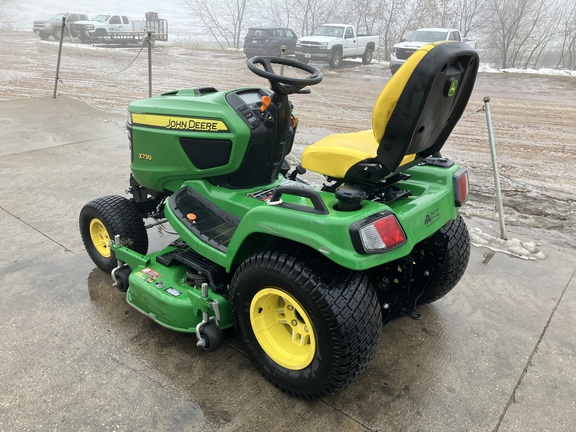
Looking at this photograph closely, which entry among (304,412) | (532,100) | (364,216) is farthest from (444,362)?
(532,100)

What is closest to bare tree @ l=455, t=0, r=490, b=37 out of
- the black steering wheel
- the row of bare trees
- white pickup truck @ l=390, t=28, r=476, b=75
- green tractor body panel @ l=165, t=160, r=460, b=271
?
the row of bare trees

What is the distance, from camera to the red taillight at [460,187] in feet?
8.24

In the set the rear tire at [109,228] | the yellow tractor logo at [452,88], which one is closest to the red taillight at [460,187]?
the yellow tractor logo at [452,88]

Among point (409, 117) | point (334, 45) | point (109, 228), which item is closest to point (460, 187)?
point (409, 117)

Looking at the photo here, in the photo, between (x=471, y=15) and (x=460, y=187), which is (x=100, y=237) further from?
(x=471, y=15)

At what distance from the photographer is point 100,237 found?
11.3 feet

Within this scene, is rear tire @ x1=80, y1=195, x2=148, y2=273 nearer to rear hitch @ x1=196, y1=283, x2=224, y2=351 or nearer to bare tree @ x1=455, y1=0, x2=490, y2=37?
rear hitch @ x1=196, y1=283, x2=224, y2=351

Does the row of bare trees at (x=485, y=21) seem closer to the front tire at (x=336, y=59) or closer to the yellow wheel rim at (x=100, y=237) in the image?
the front tire at (x=336, y=59)

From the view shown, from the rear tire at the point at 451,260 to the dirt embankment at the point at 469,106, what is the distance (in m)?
1.93

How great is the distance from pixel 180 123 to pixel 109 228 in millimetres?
887

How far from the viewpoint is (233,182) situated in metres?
2.91

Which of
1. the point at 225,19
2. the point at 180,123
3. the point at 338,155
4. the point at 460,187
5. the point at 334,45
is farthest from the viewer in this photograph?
the point at 225,19

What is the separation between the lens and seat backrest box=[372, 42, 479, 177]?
1889mm

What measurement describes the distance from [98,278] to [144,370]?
1103 mm
